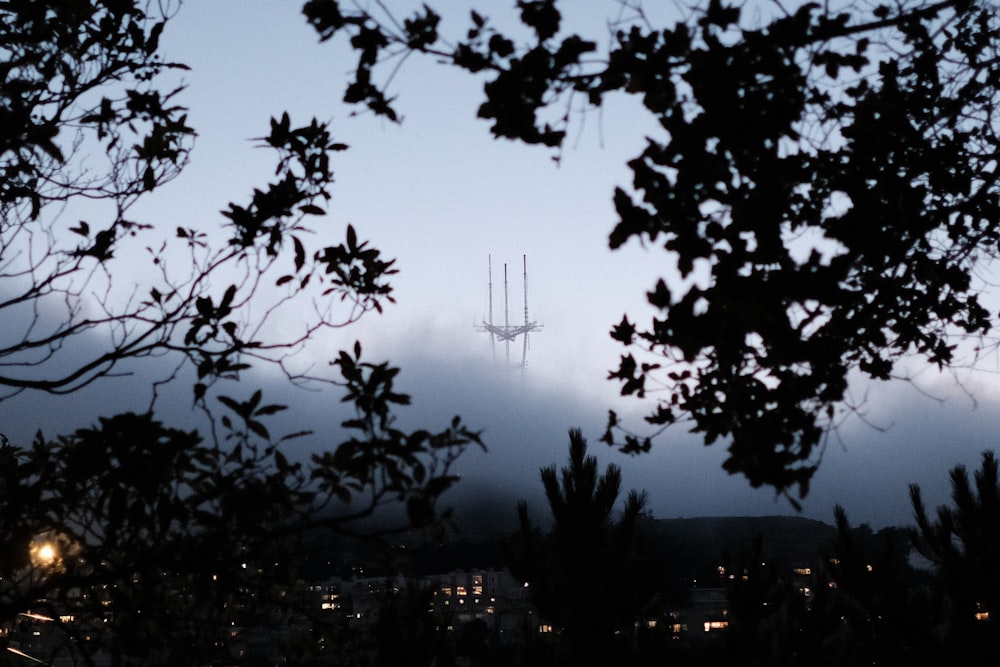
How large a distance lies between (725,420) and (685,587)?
195 feet

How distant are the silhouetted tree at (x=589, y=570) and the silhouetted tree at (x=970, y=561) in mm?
3209

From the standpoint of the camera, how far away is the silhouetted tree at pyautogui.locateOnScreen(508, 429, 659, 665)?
8.34 metres

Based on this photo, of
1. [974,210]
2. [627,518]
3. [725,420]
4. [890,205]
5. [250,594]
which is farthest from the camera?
[627,518]

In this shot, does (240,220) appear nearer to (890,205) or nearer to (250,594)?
(250,594)

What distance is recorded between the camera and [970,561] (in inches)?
328

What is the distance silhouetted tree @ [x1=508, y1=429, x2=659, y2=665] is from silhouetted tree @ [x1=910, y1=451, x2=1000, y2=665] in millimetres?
3209

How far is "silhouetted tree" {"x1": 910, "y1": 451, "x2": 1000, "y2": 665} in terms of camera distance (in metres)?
7.93

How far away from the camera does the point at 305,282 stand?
4344 millimetres

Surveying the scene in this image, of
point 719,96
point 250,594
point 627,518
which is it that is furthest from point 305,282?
point 627,518

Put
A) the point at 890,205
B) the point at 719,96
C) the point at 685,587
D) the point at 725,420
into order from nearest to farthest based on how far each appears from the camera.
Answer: the point at 719,96
the point at 725,420
the point at 890,205
the point at 685,587

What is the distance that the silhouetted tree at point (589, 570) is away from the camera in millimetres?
8336

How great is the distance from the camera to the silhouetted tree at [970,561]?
7930mm

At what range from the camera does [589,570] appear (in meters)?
8.38

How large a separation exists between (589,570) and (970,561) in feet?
13.6
